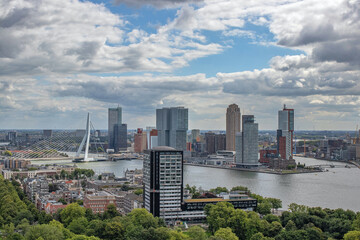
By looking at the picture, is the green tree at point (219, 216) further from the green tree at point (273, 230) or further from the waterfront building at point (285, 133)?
the waterfront building at point (285, 133)

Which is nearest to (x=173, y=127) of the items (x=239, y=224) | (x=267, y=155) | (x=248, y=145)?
(x=267, y=155)

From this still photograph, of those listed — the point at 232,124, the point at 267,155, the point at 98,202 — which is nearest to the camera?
the point at 98,202

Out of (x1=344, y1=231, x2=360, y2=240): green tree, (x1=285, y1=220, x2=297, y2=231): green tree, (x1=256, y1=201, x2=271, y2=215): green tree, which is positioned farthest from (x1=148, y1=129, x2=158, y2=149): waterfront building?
(x1=344, y1=231, x2=360, y2=240): green tree

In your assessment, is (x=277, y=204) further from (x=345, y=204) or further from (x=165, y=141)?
(x=165, y=141)

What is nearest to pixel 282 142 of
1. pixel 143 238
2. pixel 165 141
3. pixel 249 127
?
pixel 249 127

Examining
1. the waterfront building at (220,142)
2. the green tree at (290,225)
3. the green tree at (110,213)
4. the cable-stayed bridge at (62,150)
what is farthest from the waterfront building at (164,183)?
the waterfront building at (220,142)

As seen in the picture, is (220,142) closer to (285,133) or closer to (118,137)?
(285,133)
